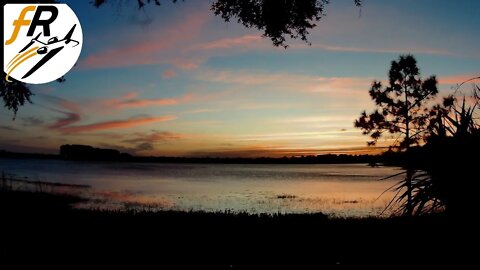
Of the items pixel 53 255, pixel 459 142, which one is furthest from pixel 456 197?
pixel 53 255

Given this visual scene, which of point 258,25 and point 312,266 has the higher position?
point 258,25

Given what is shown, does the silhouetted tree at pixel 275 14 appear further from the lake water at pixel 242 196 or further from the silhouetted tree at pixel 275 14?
the lake water at pixel 242 196

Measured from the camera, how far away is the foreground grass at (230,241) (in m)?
7.17

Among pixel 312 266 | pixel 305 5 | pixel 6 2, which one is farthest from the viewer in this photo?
pixel 6 2

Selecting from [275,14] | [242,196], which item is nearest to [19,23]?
[275,14]

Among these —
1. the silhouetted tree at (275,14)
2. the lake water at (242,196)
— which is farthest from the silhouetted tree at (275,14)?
the lake water at (242,196)

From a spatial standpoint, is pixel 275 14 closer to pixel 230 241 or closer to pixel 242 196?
pixel 230 241

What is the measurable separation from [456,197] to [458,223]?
0.43m

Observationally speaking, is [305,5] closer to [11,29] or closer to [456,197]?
[456,197]

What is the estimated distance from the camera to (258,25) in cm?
1327

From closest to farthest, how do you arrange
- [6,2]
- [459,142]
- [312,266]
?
[459,142] < [312,266] < [6,2]

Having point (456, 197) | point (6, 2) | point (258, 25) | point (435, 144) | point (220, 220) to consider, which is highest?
point (6, 2)

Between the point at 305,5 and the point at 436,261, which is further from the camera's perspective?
the point at 305,5

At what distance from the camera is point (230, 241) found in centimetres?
1057
